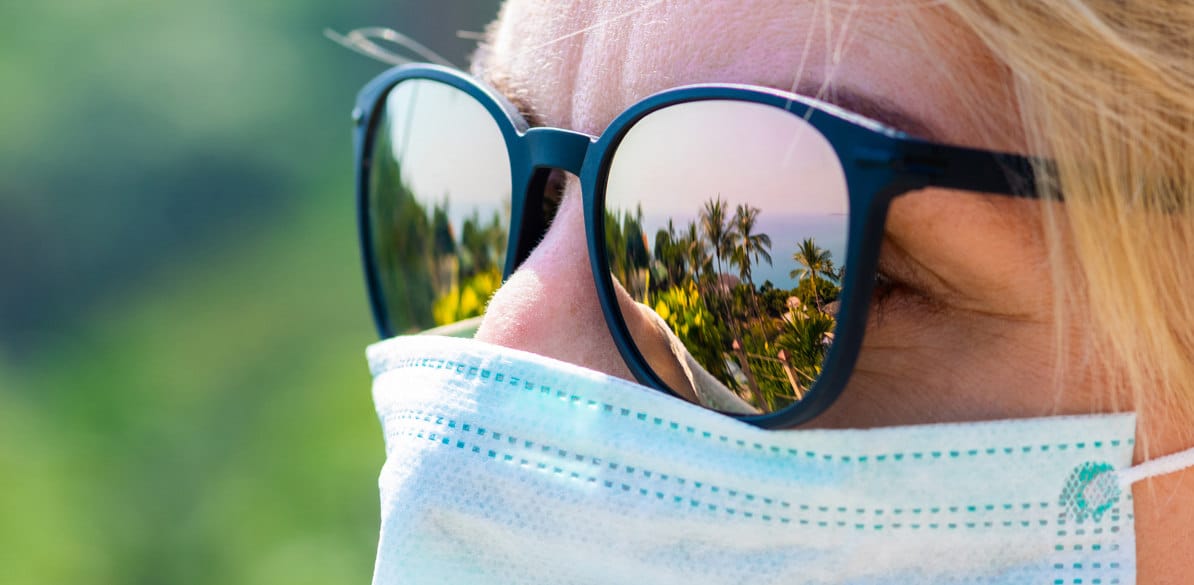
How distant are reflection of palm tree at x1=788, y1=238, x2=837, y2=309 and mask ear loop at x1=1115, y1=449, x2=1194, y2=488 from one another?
36 cm

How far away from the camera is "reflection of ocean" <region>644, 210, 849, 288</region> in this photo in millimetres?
1002

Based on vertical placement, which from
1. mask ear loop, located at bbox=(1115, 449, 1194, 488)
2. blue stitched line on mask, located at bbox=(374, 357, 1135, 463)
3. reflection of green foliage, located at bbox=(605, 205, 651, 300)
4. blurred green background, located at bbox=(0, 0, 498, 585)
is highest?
reflection of green foliage, located at bbox=(605, 205, 651, 300)

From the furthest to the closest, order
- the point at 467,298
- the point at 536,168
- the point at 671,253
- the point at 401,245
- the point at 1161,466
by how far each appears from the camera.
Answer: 1. the point at 401,245
2. the point at 467,298
3. the point at 536,168
4. the point at 671,253
5. the point at 1161,466

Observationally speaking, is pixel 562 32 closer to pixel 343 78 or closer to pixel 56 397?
pixel 56 397

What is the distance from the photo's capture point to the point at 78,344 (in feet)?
16.2

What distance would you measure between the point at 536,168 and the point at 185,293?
14.5ft

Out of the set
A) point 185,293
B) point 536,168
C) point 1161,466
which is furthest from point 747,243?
point 185,293

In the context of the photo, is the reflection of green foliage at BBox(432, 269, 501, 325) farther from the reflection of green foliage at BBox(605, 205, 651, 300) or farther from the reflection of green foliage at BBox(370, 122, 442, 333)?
the reflection of green foliage at BBox(605, 205, 651, 300)

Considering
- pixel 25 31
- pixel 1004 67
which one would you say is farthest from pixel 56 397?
pixel 1004 67

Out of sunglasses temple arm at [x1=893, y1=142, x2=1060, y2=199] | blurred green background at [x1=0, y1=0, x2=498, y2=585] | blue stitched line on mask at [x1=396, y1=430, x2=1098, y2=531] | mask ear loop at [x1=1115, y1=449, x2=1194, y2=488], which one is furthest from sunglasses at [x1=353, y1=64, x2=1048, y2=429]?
blurred green background at [x1=0, y1=0, x2=498, y2=585]

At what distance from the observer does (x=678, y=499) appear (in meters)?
1.11

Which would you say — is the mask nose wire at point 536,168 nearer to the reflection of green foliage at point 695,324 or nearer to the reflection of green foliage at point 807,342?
the reflection of green foliage at point 695,324

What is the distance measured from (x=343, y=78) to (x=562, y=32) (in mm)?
5183

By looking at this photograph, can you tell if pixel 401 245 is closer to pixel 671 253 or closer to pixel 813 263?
pixel 671 253
